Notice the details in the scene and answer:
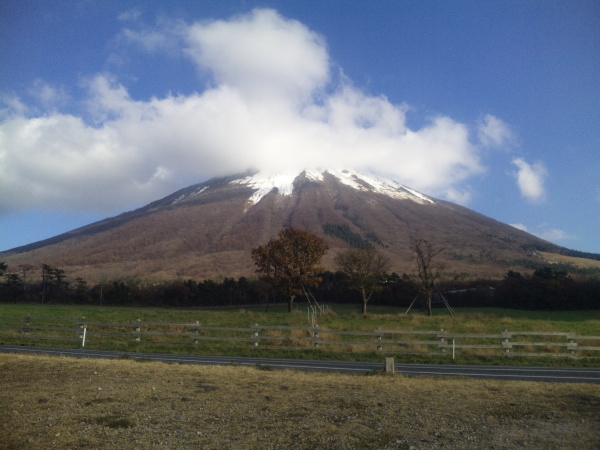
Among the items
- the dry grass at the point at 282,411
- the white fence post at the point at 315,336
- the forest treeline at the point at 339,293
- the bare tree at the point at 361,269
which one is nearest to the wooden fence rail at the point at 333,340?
the white fence post at the point at 315,336

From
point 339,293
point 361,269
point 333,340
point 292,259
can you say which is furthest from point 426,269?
point 333,340

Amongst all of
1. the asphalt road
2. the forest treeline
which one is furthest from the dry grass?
the forest treeline

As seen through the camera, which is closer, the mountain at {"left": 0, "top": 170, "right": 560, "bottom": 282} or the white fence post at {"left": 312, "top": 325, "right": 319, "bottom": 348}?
the white fence post at {"left": 312, "top": 325, "right": 319, "bottom": 348}

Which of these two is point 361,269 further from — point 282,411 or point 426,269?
point 282,411

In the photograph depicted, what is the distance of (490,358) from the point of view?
1759 cm

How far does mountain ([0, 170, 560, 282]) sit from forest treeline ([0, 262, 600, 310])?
91.9 feet

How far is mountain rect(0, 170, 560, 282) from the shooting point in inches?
4690

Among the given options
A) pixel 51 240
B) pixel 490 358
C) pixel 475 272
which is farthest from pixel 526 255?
pixel 51 240

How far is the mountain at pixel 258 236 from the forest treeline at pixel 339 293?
28022 mm

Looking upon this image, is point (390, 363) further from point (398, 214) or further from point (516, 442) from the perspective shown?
point (398, 214)

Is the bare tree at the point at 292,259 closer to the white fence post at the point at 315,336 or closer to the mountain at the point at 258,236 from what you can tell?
the white fence post at the point at 315,336

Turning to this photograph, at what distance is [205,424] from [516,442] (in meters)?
4.61

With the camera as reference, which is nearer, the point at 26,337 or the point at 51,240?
the point at 26,337

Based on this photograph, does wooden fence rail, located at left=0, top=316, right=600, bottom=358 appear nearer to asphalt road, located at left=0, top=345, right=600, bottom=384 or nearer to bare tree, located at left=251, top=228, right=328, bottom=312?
asphalt road, located at left=0, top=345, right=600, bottom=384
